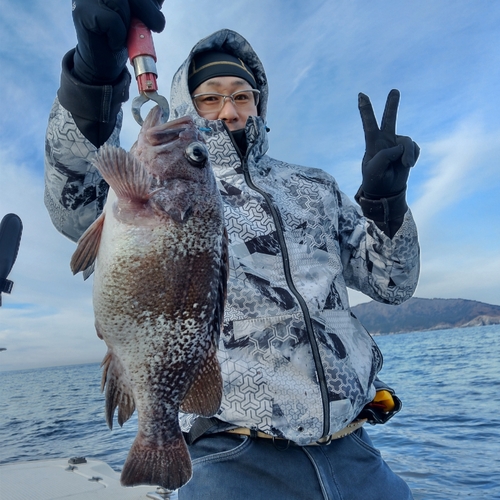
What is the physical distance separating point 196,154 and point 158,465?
4.28ft

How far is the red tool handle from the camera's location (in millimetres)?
1806

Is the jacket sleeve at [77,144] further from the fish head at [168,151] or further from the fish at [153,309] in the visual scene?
the fish at [153,309]

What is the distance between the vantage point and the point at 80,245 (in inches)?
70.0

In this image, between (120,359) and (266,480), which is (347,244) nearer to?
(266,480)

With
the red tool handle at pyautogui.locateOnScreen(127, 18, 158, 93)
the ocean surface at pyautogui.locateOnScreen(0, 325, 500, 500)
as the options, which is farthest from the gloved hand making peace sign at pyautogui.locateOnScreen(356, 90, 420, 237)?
the ocean surface at pyautogui.locateOnScreen(0, 325, 500, 500)

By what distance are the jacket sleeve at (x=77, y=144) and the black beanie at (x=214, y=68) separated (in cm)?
97

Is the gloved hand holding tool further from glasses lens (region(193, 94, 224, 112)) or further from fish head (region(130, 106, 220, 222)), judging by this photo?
glasses lens (region(193, 94, 224, 112))

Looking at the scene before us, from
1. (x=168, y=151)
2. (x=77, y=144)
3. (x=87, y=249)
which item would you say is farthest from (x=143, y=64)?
(x=87, y=249)

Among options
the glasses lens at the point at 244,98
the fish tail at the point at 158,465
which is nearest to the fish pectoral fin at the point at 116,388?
the fish tail at the point at 158,465

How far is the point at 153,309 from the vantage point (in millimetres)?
1740

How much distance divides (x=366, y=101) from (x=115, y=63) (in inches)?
67.7

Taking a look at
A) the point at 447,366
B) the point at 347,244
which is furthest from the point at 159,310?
the point at 447,366

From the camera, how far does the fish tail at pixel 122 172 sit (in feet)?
5.74

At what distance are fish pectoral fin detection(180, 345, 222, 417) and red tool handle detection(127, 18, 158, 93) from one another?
113 centimetres
